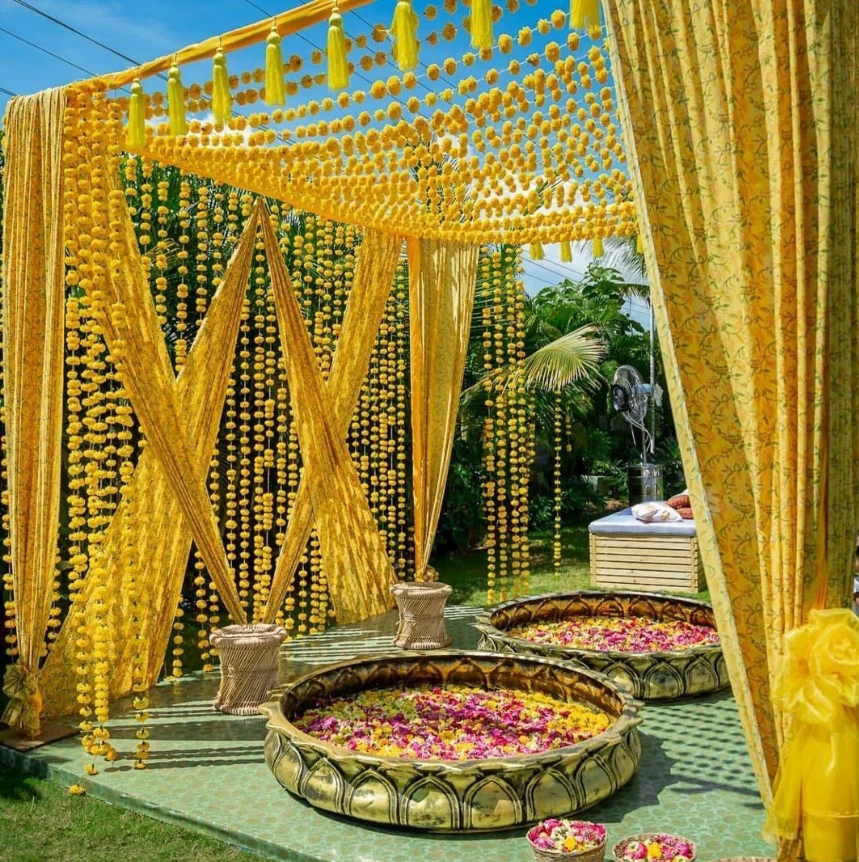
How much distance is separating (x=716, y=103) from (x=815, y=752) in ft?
4.57

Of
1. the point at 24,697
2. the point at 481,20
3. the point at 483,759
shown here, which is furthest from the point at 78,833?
the point at 481,20

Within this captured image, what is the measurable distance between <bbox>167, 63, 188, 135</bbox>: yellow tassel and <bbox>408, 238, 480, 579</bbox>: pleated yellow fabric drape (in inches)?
135

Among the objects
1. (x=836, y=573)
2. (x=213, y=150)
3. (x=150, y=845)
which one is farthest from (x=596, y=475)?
(x=836, y=573)

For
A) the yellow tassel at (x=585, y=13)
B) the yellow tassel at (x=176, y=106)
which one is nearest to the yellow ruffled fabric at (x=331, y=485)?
the yellow tassel at (x=176, y=106)

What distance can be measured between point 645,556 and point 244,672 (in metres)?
4.37

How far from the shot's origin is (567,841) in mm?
2693

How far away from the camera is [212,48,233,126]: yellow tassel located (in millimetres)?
2938

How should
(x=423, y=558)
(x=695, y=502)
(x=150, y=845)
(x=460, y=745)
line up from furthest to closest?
(x=423, y=558) < (x=460, y=745) < (x=150, y=845) < (x=695, y=502)

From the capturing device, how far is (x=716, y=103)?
1941 millimetres

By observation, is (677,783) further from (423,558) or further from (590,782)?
(423,558)

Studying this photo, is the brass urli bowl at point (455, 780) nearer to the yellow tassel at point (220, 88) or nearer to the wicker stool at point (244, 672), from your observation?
the wicker stool at point (244, 672)

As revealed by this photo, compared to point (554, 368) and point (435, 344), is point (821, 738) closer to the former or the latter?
point (435, 344)

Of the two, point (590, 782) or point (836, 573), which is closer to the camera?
point (836, 573)

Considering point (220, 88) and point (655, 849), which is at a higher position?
point (220, 88)
